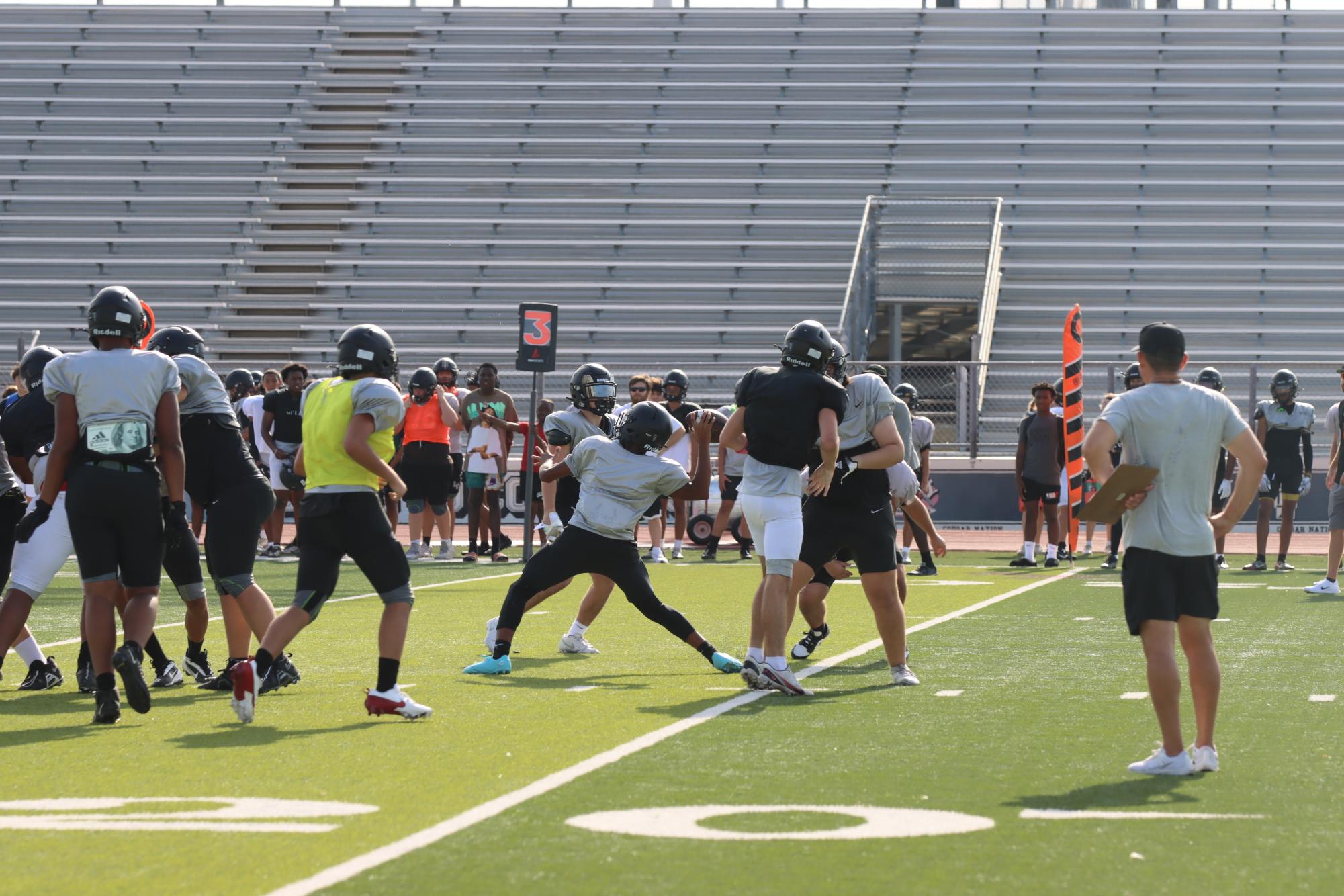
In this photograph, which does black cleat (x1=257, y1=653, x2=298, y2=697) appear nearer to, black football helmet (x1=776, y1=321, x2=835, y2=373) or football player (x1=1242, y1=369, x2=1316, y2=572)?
black football helmet (x1=776, y1=321, x2=835, y2=373)

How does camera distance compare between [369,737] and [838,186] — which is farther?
[838,186]

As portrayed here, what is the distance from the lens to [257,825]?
17.7ft

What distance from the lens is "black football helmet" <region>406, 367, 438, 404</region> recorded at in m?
17.7

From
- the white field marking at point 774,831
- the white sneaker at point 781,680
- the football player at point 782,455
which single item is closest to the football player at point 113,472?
the football player at point 782,455

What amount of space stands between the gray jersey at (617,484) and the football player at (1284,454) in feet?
32.6

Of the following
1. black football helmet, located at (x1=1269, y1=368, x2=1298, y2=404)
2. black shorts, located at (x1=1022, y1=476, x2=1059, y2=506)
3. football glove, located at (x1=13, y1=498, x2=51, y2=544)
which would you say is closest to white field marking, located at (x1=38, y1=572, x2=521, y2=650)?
football glove, located at (x1=13, y1=498, x2=51, y2=544)

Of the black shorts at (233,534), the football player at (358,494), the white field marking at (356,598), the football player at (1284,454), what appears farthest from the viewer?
the football player at (1284,454)

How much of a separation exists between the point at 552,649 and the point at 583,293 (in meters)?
17.9

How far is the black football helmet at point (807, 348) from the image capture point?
8242 mm

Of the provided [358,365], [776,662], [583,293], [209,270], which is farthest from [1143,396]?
[209,270]

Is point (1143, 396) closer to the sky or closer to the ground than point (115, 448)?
closer to the sky

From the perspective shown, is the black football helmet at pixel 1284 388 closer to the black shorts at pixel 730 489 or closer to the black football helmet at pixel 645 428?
the black shorts at pixel 730 489

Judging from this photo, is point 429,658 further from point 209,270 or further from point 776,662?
point 209,270

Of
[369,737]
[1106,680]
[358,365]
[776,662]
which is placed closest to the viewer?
[369,737]
